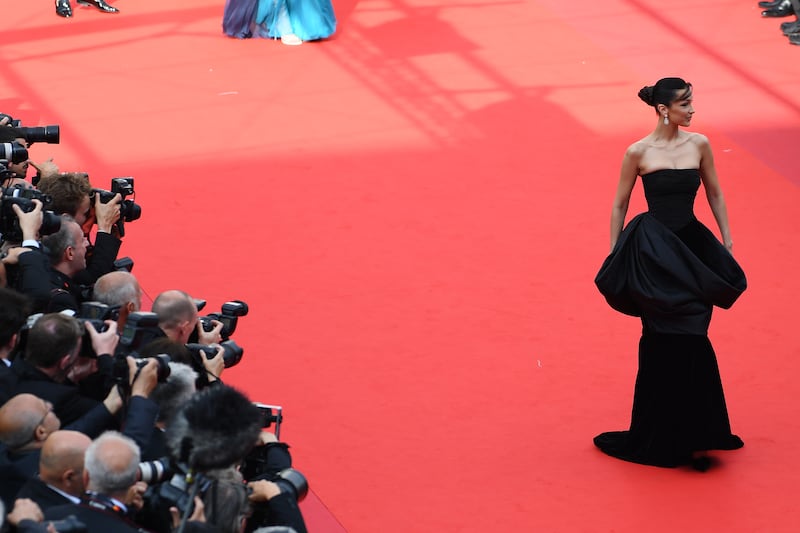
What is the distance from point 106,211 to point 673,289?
2.43m

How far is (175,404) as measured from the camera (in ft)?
13.2

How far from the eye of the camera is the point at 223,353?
15.1ft

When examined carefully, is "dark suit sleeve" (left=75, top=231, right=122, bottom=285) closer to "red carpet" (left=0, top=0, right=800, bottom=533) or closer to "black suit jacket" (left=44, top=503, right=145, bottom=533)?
"red carpet" (left=0, top=0, right=800, bottom=533)

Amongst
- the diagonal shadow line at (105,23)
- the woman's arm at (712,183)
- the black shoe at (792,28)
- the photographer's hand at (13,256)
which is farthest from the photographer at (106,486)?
the black shoe at (792,28)

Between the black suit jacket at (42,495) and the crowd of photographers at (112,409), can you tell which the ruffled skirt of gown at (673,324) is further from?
the black suit jacket at (42,495)

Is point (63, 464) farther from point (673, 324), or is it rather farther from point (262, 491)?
point (673, 324)

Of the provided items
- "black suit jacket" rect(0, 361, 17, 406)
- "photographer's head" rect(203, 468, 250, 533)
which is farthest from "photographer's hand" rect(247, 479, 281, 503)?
"black suit jacket" rect(0, 361, 17, 406)

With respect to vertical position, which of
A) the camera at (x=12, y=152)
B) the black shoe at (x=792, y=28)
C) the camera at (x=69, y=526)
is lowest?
the black shoe at (x=792, y=28)

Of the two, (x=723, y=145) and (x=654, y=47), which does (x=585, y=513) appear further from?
(x=654, y=47)

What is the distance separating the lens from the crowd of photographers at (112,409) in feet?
→ 11.6

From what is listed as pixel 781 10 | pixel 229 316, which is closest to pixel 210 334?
pixel 229 316

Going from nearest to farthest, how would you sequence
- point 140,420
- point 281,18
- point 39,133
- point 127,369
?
point 140,420 → point 127,369 → point 39,133 → point 281,18

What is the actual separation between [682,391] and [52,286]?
2.63 meters

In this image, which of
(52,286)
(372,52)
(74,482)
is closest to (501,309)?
(52,286)
